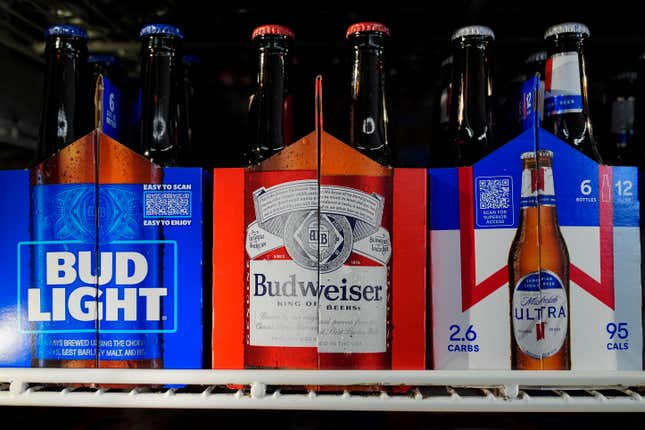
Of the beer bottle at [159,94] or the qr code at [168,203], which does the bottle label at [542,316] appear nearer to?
the qr code at [168,203]

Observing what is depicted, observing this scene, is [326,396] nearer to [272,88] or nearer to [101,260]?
[101,260]

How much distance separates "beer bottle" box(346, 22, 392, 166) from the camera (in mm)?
920

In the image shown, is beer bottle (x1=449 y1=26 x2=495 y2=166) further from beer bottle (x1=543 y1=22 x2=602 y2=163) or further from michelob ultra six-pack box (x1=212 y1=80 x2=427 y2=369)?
michelob ultra six-pack box (x1=212 y1=80 x2=427 y2=369)

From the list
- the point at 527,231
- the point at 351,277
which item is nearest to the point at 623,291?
the point at 527,231

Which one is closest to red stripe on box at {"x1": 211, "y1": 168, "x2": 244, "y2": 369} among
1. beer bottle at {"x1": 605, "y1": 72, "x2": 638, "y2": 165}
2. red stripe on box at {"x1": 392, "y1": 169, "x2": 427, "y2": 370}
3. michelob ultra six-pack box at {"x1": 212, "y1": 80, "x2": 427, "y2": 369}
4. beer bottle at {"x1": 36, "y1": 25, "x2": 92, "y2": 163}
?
michelob ultra six-pack box at {"x1": 212, "y1": 80, "x2": 427, "y2": 369}

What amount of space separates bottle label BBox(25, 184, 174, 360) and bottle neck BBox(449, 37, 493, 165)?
51 cm

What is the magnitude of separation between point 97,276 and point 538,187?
2.15 feet

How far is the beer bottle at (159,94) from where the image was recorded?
94 centimetres

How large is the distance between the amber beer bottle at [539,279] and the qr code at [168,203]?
1.57ft

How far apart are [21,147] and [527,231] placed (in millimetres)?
1098

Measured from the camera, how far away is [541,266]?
0.81m

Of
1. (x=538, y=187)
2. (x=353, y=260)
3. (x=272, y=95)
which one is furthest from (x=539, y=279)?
(x=272, y=95)

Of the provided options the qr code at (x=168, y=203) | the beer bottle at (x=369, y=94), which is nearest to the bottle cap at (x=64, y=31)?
the qr code at (x=168, y=203)
